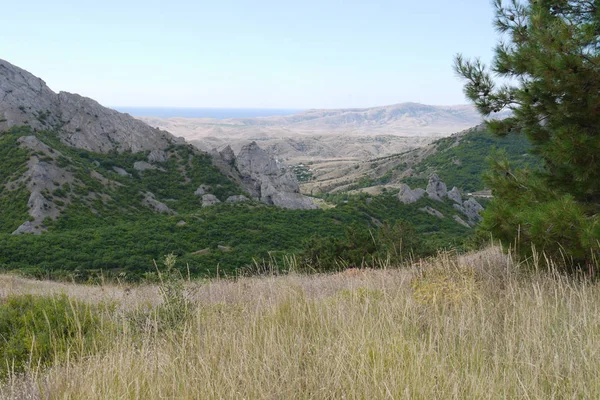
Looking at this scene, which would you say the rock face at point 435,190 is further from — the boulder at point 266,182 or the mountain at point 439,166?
the mountain at point 439,166

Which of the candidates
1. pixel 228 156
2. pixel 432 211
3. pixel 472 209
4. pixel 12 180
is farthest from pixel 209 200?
pixel 472 209

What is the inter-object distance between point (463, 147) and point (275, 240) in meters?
98.1

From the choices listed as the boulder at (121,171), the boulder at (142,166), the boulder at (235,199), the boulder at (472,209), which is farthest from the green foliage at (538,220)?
the boulder at (472,209)

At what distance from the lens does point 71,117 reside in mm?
68375

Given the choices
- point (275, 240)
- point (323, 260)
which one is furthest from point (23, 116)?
point (323, 260)

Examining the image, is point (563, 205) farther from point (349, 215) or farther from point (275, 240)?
point (349, 215)

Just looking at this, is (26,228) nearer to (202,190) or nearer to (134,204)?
(134,204)

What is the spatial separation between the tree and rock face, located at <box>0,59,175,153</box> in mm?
67092

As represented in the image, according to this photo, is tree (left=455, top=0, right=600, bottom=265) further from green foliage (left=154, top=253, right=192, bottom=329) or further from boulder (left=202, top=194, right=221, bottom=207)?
boulder (left=202, top=194, right=221, bottom=207)

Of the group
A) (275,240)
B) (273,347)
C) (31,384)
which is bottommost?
(275,240)

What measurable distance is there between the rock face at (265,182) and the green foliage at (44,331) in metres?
59.0

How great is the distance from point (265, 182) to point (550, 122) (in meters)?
67.6

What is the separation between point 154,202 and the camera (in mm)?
55844

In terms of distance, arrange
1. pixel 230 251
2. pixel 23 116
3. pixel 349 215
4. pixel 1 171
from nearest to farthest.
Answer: pixel 230 251, pixel 1 171, pixel 349 215, pixel 23 116
